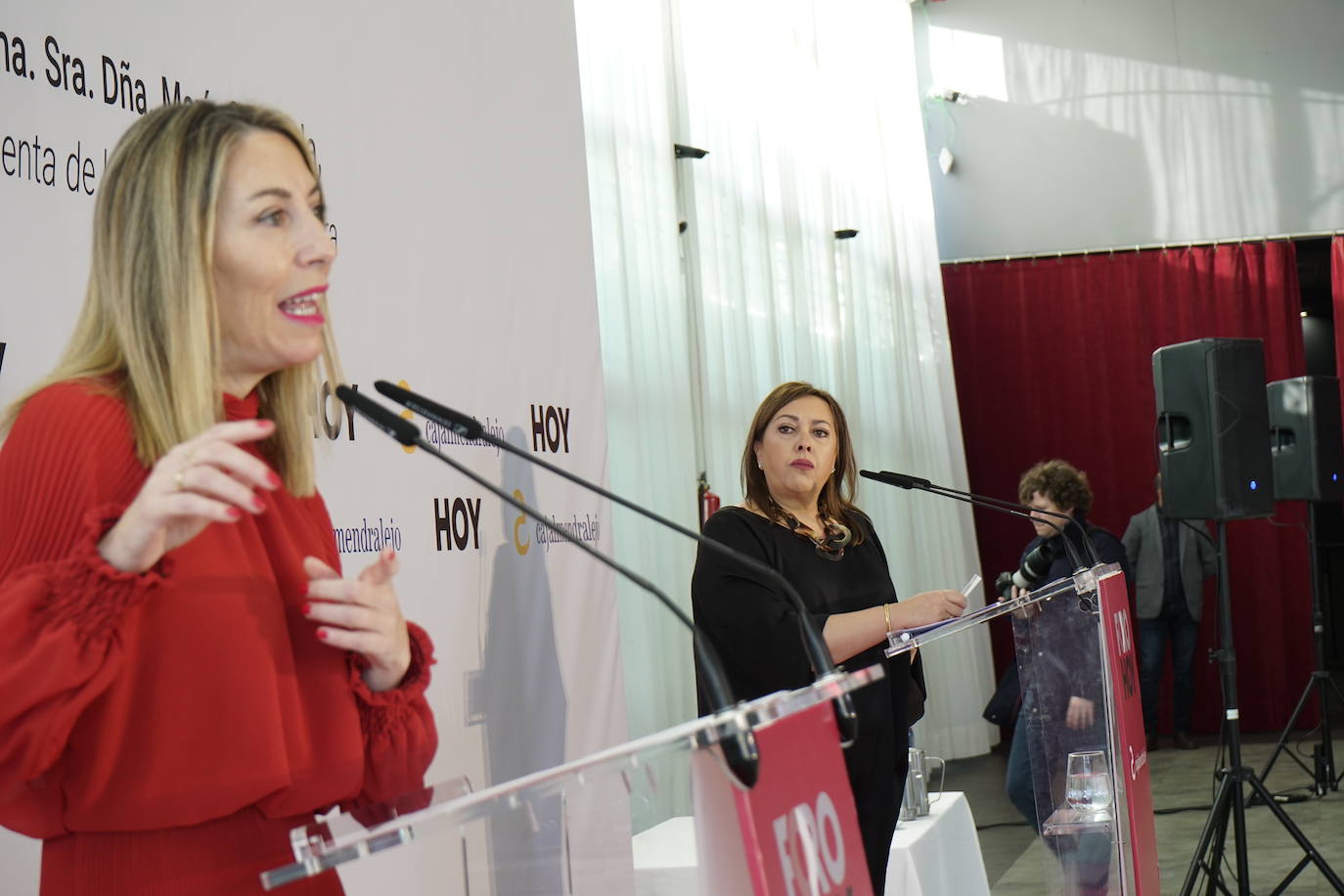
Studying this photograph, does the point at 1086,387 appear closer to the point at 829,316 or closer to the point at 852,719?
the point at 829,316

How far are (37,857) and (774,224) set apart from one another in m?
5.22

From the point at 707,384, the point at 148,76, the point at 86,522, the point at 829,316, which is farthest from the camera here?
the point at 829,316

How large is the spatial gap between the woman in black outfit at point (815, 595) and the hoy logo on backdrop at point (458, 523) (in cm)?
45

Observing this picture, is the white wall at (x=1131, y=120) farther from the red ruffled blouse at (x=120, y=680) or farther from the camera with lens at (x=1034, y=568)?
the red ruffled blouse at (x=120, y=680)

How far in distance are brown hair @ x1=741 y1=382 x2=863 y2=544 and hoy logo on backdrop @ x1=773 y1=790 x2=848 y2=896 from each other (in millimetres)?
1636

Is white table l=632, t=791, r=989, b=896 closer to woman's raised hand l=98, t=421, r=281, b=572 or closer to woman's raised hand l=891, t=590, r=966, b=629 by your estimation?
woman's raised hand l=891, t=590, r=966, b=629

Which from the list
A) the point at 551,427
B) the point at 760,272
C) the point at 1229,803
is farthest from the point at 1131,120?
the point at 551,427

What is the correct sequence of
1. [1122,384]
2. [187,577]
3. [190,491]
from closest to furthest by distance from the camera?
[190,491], [187,577], [1122,384]

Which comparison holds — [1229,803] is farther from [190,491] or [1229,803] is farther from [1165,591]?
[1165,591]

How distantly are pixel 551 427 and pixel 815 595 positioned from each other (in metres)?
0.71

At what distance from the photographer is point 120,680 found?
1106mm

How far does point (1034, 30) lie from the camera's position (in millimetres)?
8992

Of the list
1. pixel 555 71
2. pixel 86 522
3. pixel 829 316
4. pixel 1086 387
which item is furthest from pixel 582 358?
pixel 1086 387

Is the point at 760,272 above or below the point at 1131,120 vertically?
below
